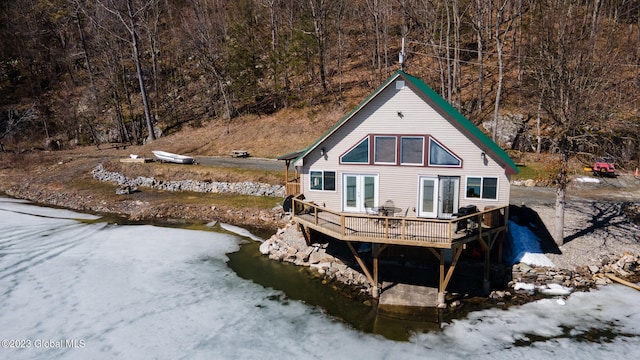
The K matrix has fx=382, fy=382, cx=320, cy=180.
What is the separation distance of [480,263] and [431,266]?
2120mm

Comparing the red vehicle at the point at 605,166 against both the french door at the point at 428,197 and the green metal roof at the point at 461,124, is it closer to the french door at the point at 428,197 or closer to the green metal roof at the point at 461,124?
the green metal roof at the point at 461,124

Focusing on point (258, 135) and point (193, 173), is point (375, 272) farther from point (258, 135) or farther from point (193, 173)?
point (258, 135)

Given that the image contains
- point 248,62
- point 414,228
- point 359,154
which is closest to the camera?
point 414,228

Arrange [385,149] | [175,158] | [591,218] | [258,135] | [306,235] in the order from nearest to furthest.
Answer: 1. [385,149]
2. [306,235]
3. [591,218]
4. [175,158]
5. [258,135]

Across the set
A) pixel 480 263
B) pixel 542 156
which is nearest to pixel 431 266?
pixel 480 263

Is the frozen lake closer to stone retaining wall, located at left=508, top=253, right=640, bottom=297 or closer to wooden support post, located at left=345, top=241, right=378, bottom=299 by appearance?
stone retaining wall, located at left=508, top=253, right=640, bottom=297

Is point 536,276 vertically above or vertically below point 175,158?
below

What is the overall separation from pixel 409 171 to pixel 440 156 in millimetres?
1453

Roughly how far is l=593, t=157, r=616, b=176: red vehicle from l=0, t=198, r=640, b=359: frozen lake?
50.4 ft

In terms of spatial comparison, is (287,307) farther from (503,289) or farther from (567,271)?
(567,271)

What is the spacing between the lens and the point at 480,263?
55.9 ft

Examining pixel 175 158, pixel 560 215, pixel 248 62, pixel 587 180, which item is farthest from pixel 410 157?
pixel 248 62

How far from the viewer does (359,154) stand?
17.3 m

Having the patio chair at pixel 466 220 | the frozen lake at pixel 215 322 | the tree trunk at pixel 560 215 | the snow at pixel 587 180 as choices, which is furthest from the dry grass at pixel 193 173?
the snow at pixel 587 180
